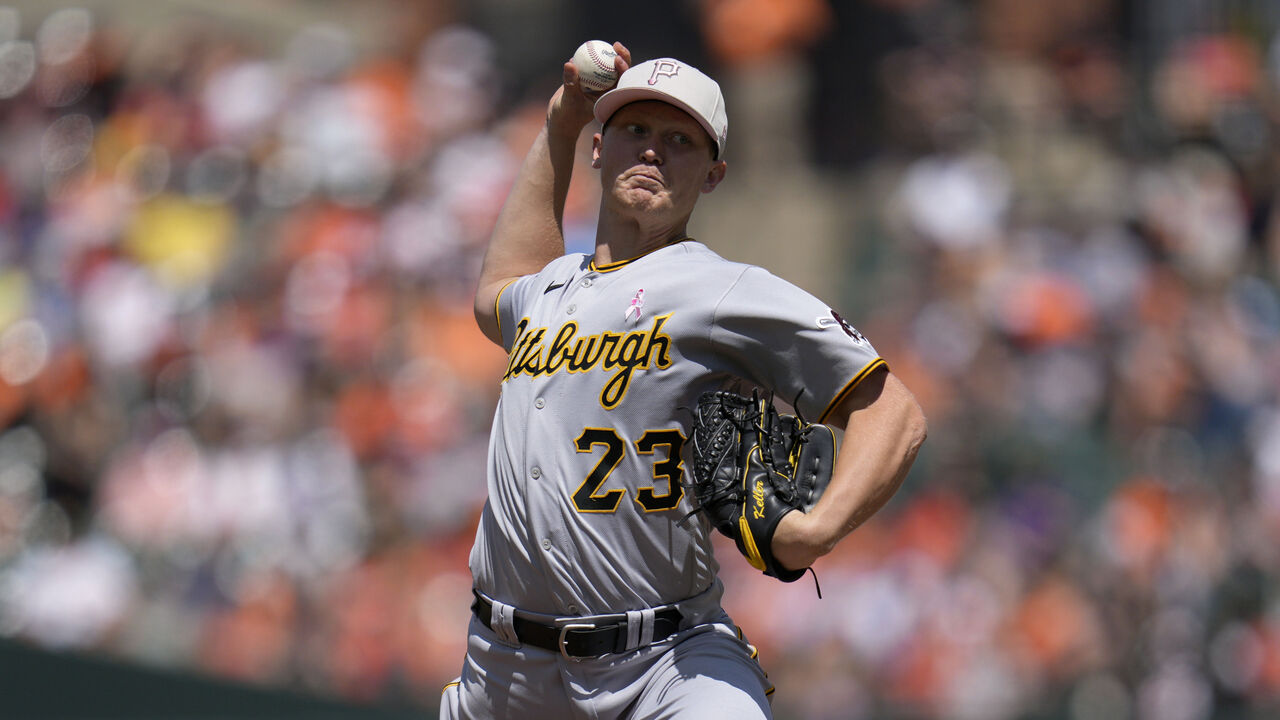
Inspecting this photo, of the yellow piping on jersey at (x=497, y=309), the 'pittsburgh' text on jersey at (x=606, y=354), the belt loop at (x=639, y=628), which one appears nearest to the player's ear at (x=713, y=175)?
the 'pittsburgh' text on jersey at (x=606, y=354)

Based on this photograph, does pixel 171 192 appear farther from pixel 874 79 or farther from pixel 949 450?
pixel 949 450

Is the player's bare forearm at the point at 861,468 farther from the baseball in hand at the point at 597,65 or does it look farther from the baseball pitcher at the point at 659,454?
the baseball in hand at the point at 597,65

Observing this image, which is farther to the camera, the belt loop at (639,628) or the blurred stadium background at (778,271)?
the blurred stadium background at (778,271)

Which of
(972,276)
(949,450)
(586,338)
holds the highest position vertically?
(972,276)

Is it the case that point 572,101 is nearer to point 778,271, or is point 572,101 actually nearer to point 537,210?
point 537,210

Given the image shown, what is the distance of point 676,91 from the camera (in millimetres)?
3127

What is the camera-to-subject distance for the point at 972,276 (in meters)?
8.71

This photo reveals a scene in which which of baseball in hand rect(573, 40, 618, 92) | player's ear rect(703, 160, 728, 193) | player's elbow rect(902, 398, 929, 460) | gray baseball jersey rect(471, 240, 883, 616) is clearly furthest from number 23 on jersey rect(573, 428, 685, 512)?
baseball in hand rect(573, 40, 618, 92)

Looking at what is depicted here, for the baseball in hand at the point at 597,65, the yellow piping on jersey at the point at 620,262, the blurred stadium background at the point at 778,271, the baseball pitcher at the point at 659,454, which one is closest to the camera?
the baseball pitcher at the point at 659,454

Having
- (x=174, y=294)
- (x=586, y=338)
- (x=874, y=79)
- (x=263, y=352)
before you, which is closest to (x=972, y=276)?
(x=874, y=79)

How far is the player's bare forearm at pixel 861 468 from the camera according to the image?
109 inches

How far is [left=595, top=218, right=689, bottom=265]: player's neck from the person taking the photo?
329cm

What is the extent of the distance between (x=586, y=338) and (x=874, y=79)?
765 cm

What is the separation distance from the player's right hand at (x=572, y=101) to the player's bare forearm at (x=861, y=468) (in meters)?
1.03
